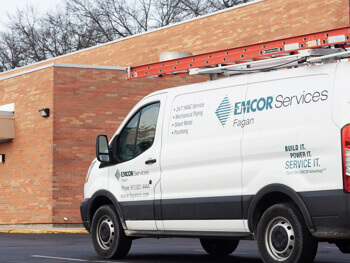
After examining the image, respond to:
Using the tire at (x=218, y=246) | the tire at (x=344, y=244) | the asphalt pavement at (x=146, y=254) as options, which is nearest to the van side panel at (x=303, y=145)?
the tire at (x=344, y=244)

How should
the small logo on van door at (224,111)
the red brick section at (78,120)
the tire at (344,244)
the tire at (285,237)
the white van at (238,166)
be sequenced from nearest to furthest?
1. the white van at (238,166)
2. the tire at (285,237)
3. the tire at (344,244)
4. the small logo on van door at (224,111)
5. the red brick section at (78,120)

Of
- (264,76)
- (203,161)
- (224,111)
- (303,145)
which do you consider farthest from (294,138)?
(203,161)

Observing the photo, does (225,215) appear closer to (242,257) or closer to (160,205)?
(160,205)

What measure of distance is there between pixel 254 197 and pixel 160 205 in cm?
180

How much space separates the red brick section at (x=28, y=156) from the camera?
847 inches

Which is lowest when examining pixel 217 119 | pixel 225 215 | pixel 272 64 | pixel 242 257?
pixel 242 257

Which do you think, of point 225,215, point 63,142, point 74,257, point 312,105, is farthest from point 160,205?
point 63,142

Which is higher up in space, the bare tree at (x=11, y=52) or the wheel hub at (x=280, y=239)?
the bare tree at (x=11, y=52)

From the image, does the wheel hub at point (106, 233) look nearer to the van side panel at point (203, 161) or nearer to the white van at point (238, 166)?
the white van at point (238, 166)

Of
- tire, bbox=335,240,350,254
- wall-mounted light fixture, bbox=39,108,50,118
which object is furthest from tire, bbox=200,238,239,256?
wall-mounted light fixture, bbox=39,108,50,118

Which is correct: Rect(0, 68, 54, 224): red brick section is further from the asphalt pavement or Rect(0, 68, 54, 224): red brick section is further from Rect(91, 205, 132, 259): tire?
Rect(91, 205, 132, 259): tire

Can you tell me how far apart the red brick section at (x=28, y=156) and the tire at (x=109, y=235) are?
10.4m

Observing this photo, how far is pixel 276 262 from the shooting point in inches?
323

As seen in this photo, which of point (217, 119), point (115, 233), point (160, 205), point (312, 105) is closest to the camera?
point (312, 105)
